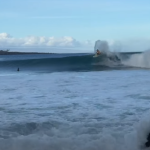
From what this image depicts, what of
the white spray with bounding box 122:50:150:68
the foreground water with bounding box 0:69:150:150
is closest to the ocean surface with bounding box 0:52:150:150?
the foreground water with bounding box 0:69:150:150

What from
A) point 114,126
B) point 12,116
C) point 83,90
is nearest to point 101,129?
point 114,126

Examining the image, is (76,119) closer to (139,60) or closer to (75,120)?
(75,120)

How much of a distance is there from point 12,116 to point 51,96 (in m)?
3.01

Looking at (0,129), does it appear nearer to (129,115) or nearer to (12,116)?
(12,116)

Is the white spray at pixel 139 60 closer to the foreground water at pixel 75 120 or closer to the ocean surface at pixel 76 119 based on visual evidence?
the ocean surface at pixel 76 119

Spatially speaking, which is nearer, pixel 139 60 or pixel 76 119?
pixel 76 119

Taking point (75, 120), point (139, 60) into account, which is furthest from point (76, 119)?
point (139, 60)

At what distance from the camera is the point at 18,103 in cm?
952

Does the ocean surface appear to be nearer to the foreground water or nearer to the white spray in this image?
the foreground water

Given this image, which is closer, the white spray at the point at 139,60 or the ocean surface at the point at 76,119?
the ocean surface at the point at 76,119

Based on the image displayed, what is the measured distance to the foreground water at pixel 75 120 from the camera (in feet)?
17.8

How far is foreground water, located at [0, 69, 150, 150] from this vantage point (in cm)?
542

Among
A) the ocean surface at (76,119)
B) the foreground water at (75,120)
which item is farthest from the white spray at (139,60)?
the foreground water at (75,120)

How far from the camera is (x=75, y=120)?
7.21 metres
